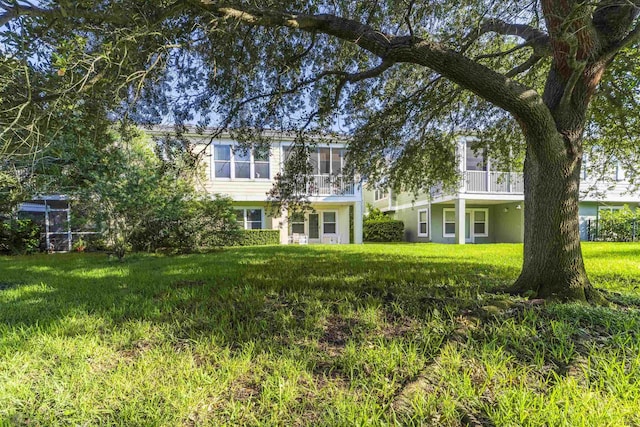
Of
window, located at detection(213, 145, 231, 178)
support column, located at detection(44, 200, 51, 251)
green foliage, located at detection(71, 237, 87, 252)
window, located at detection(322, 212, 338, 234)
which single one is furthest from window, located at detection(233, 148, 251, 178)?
support column, located at detection(44, 200, 51, 251)

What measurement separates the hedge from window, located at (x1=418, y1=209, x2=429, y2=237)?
114cm

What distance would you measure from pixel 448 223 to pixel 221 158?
13.4 metres

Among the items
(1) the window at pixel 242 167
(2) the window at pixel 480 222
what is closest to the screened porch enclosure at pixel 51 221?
(1) the window at pixel 242 167

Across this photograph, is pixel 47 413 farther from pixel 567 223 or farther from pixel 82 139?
pixel 567 223

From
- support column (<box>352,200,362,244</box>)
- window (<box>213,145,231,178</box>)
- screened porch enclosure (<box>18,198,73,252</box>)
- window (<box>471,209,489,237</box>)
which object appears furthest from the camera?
window (<box>471,209,489,237</box>)

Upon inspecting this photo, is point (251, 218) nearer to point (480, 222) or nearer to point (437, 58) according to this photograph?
point (480, 222)

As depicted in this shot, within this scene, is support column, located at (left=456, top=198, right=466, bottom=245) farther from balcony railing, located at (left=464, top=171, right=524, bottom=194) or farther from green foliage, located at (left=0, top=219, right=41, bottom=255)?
green foliage, located at (left=0, top=219, right=41, bottom=255)

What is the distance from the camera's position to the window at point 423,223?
19431 millimetres

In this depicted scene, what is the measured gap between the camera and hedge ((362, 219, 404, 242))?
20469 mm

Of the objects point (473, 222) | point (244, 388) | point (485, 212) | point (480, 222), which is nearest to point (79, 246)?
point (244, 388)

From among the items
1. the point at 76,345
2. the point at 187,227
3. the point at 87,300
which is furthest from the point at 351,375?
the point at 187,227

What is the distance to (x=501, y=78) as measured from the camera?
11.5ft

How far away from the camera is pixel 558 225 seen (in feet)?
12.4

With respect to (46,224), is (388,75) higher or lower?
higher
